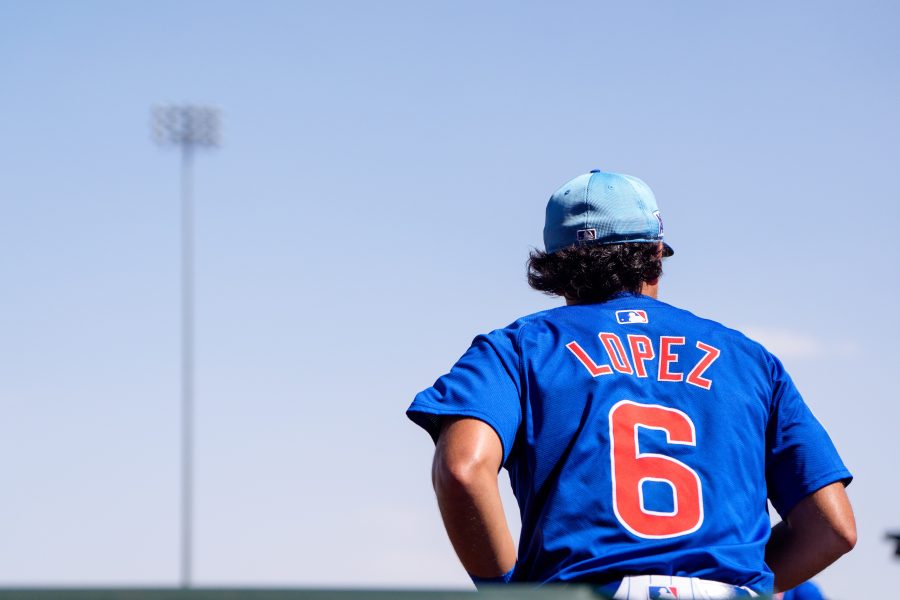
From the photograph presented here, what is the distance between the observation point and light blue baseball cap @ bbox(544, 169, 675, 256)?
409 cm

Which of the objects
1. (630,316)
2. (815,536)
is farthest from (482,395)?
(815,536)

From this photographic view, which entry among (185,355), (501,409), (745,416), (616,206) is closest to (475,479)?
(501,409)

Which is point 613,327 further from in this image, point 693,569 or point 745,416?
point 693,569

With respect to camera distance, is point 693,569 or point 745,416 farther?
point 745,416

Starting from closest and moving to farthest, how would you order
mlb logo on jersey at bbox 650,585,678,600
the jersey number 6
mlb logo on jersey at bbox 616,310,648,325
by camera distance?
mlb logo on jersey at bbox 650,585,678,600
the jersey number 6
mlb logo on jersey at bbox 616,310,648,325

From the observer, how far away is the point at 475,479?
11.1 ft

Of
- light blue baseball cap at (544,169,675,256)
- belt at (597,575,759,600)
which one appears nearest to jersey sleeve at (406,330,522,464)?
belt at (597,575,759,600)

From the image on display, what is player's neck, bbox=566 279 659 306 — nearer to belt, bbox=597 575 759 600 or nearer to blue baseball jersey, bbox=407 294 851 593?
blue baseball jersey, bbox=407 294 851 593

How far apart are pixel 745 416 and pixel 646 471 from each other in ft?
1.36

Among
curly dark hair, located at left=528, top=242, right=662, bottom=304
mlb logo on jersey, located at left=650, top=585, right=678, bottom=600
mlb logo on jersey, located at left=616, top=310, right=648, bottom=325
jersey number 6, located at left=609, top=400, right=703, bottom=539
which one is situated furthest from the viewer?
curly dark hair, located at left=528, top=242, right=662, bottom=304

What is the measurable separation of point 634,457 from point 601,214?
3.17 feet

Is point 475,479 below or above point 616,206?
below

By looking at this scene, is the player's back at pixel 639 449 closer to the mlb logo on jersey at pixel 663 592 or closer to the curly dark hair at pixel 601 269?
the mlb logo on jersey at pixel 663 592

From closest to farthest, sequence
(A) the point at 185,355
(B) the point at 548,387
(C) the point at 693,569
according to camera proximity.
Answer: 1. (C) the point at 693,569
2. (B) the point at 548,387
3. (A) the point at 185,355
